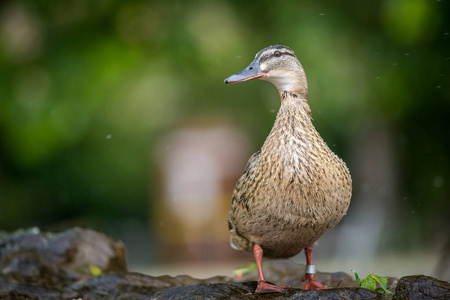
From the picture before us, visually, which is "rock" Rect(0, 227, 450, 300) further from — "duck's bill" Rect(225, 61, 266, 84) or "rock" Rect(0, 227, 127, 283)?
"duck's bill" Rect(225, 61, 266, 84)

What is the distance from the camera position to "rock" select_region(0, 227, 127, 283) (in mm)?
4074

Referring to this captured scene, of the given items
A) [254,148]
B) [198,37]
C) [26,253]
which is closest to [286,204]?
[26,253]

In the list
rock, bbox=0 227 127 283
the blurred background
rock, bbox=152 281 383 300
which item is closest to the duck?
rock, bbox=152 281 383 300

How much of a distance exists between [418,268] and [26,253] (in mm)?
3420

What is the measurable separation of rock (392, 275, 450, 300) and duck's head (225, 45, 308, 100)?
54.1 inches

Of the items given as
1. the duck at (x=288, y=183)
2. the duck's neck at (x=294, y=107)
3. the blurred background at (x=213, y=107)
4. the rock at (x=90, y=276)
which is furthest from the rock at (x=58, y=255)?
the blurred background at (x=213, y=107)

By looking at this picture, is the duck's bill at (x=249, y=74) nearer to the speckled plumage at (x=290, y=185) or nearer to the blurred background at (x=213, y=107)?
the speckled plumage at (x=290, y=185)

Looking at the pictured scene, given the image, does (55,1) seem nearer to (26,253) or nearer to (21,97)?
(21,97)

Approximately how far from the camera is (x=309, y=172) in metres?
3.32

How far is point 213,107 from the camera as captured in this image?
8805 mm

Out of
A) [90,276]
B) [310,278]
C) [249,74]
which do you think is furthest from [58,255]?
[249,74]

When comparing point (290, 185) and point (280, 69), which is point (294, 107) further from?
point (290, 185)

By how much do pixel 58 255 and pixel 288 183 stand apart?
6.13ft

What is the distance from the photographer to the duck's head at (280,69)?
3664mm
